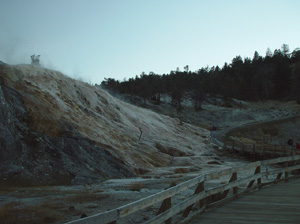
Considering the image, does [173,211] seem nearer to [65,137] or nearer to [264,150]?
[65,137]

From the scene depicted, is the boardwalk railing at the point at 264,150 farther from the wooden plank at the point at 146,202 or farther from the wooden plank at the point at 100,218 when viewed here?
the wooden plank at the point at 100,218

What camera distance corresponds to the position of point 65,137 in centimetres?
2033

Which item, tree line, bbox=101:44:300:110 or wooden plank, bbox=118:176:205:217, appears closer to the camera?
wooden plank, bbox=118:176:205:217

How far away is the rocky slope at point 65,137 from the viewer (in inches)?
682

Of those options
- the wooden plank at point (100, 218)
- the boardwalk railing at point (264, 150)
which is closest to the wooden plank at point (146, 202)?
the wooden plank at point (100, 218)

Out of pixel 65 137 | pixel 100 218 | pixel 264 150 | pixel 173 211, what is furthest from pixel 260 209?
pixel 264 150

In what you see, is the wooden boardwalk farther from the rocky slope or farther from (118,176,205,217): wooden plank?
the rocky slope

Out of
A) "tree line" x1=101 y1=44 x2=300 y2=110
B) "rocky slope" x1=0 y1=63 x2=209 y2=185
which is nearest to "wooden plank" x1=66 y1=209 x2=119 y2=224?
"rocky slope" x1=0 y1=63 x2=209 y2=185

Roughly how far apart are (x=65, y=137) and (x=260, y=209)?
1460 cm

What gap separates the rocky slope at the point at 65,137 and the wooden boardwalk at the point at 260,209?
1033 cm

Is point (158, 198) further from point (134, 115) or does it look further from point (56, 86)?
point (134, 115)

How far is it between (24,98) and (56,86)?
6789mm

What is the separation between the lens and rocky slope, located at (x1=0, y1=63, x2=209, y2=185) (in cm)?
1733

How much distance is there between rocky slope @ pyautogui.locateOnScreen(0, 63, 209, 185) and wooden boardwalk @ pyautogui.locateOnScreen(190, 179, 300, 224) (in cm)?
1033
